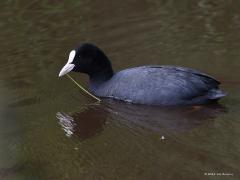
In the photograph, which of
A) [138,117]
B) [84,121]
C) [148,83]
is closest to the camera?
[138,117]

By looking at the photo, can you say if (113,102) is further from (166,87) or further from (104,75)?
(166,87)

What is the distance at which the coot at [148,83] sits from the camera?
25.5 feet

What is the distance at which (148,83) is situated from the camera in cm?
794

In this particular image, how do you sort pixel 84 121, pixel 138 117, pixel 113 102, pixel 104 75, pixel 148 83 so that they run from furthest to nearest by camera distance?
pixel 104 75, pixel 113 102, pixel 148 83, pixel 84 121, pixel 138 117

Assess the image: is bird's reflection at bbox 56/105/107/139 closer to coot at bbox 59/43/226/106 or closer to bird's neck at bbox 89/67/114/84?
coot at bbox 59/43/226/106

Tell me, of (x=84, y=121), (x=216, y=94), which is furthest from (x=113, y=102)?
(x=216, y=94)

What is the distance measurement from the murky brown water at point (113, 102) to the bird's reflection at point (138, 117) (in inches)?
0.5

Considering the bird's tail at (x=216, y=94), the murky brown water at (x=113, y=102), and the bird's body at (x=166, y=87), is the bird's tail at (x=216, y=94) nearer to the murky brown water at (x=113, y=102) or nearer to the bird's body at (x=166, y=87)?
the bird's body at (x=166, y=87)

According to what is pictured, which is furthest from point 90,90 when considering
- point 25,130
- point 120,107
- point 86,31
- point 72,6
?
point 72,6

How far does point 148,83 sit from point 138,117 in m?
0.56

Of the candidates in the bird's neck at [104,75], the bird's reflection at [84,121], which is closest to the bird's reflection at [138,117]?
the bird's reflection at [84,121]

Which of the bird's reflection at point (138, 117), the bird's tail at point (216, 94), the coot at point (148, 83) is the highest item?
the coot at point (148, 83)

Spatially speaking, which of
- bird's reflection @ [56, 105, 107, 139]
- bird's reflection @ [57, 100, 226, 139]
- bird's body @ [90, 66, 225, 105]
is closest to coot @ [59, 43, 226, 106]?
bird's body @ [90, 66, 225, 105]

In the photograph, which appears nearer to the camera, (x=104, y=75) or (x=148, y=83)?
(x=148, y=83)
